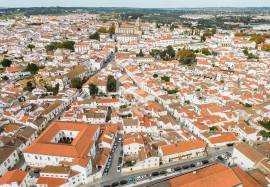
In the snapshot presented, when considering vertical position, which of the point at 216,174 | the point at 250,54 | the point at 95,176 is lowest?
the point at 95,176

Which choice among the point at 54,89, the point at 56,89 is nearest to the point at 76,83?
the point at 56,89

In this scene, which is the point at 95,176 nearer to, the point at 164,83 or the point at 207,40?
the point at 164,83

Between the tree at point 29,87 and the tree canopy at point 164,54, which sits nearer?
the tree at point 29,87

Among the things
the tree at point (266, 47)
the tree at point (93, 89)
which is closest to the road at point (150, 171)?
the tree at point (93, 89)

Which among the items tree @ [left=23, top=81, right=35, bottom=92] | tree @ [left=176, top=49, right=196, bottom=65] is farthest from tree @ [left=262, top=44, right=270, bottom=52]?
tree @ [left=23, top=81, right=35, bottom=92]

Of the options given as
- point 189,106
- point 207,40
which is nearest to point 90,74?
point 189,106

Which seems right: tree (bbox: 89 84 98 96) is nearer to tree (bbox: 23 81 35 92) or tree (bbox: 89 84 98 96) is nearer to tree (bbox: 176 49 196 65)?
tree (bbox: 23 81 35 92)

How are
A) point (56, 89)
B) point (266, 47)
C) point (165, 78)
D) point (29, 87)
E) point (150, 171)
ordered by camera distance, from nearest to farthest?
point (150, 171)
point (56, 89)
point (29, 87)
point (165, 78)
point (266, 47)

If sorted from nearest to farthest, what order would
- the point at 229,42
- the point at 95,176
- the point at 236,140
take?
the point at 95,176, the point at 236,140, the point at 229,42

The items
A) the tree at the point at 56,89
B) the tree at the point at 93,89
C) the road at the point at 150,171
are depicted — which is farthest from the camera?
the tree at the point at 56,89

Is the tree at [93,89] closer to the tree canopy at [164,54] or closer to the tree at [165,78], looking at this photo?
the tree at [165,78]

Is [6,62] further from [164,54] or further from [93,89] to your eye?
[164,54]
